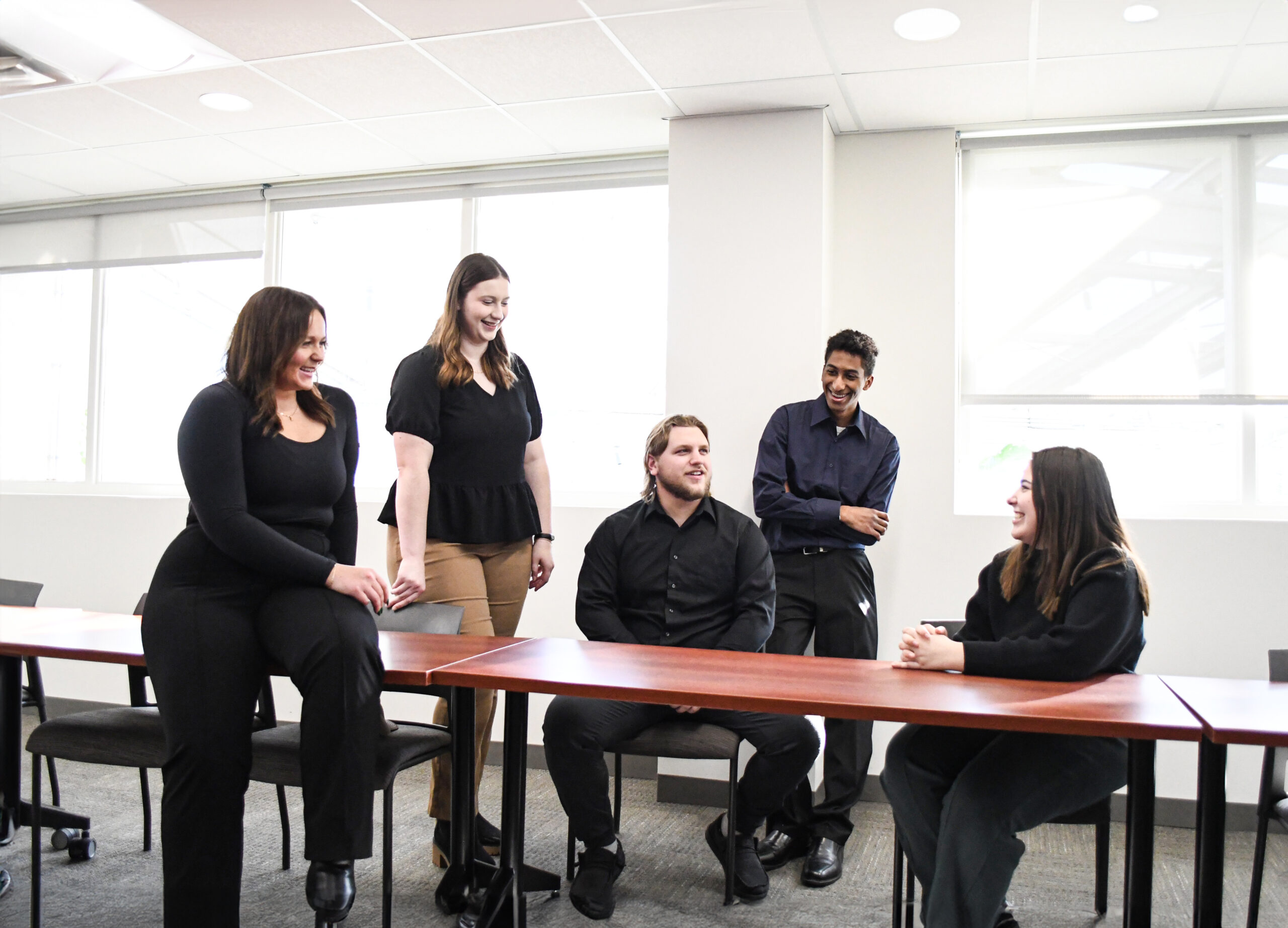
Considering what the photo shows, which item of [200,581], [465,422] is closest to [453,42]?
[465,422]

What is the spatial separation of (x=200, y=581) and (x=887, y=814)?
2.66m

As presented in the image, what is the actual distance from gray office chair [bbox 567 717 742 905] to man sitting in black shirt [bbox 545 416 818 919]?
0.03m

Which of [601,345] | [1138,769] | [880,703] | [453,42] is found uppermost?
[453,42]

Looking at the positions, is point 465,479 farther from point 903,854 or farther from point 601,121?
point 601,121

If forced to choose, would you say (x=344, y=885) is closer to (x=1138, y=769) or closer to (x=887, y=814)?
(x=1138, y=769)

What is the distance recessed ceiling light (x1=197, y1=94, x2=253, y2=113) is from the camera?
13.1 feet

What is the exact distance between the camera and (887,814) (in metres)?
3.85

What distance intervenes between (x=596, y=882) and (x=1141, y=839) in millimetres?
1365

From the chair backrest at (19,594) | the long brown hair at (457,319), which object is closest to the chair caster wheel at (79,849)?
the chair backrest at (19,594)

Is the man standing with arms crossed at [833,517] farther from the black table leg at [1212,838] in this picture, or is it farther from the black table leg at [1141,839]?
the black table leg at [1212,838]

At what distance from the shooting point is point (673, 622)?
3.02 meters

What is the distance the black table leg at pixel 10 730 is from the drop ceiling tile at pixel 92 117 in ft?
7.54

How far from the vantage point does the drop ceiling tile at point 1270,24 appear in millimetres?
3074

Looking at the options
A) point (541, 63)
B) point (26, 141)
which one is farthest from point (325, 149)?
point (541, 63)
